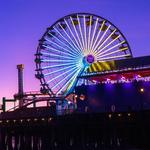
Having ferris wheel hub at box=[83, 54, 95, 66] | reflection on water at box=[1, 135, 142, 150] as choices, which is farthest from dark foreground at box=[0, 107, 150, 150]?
ferris wheel hub at box=[83, 54, 95, 66]

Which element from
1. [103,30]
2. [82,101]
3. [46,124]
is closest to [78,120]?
[46,124]

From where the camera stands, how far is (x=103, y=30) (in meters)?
72.3

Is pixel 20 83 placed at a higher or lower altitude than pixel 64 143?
higher

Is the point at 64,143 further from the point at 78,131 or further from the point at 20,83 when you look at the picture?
the point at 20,83

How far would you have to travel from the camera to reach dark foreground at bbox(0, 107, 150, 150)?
152ft

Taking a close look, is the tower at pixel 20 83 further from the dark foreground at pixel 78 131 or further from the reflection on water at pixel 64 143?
the reflection on water at pixel 64 143

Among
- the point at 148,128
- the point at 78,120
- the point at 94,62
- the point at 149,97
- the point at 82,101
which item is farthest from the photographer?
the point at 94,62

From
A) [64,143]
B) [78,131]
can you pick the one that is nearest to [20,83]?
[64,143]

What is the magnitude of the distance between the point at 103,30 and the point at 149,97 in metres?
16.9

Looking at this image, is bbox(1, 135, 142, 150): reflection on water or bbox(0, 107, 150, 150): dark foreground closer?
bbox(0, 107, 150, 150): dark foreground

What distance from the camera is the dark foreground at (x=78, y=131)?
1825 inches

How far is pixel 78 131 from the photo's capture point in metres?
50.2

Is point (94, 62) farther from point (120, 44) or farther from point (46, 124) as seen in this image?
point (46, 124)

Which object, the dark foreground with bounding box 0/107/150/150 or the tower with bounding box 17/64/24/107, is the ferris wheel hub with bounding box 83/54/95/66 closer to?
the dark foreground with bounding box 0/107/150/150
